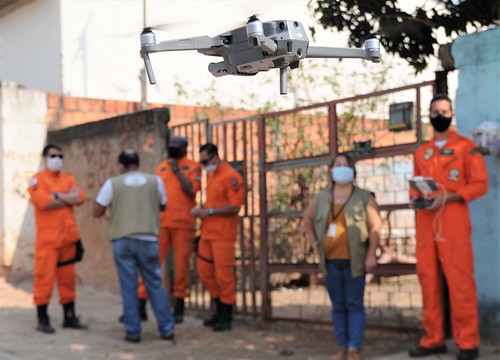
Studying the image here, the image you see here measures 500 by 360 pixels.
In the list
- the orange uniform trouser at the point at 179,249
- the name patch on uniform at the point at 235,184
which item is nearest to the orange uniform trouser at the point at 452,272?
the name patch on uniform at the point at 235,184

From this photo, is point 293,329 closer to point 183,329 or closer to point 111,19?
point 183,329

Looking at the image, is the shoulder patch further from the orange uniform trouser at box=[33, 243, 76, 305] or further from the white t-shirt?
the orange uniform trouser at box=[33, 243, 76, 305]

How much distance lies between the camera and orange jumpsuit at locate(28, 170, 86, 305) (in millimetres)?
8531

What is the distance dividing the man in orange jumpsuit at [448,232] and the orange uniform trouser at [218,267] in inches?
91.4

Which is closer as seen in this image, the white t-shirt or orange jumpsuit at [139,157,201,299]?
the white t-shirt

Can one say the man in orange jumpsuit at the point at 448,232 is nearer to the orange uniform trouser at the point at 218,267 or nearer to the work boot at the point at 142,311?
the orange uniform trouser at the point at 218,267

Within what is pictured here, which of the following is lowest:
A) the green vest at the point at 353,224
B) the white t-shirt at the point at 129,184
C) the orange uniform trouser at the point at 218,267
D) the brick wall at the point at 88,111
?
the orange uniform trouser at the point at 218,267

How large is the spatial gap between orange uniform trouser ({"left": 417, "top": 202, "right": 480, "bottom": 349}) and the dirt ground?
23.5 inches

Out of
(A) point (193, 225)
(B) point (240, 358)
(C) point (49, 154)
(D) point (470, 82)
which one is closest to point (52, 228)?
(C) point (49, 154)

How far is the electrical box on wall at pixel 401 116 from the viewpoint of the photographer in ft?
24.2

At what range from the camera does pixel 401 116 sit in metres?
7.45

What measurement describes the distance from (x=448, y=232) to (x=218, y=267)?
269 centimetres

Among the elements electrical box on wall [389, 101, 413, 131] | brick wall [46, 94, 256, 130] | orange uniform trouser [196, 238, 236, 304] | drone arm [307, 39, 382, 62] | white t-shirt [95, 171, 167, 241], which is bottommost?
orange uniform trouser [196, 238, 236, 304]

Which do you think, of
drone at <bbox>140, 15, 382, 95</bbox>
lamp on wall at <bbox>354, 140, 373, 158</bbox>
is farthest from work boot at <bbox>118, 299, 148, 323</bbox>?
drone at <bbox>140, 15, 382, 95</bbox>
